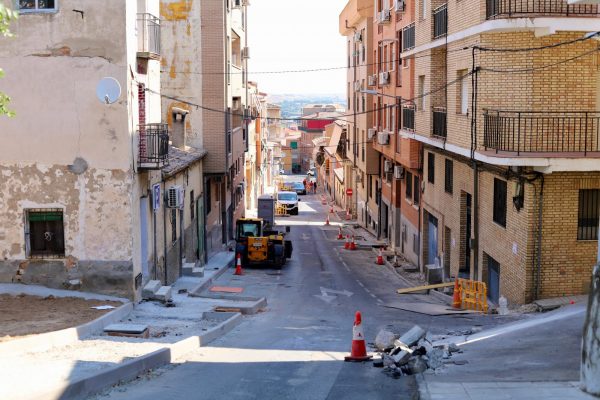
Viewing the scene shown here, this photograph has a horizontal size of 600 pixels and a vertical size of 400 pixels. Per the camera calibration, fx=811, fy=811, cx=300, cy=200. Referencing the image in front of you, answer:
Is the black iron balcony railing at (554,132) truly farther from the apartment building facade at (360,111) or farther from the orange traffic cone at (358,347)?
the apartment building facade at (360,111)

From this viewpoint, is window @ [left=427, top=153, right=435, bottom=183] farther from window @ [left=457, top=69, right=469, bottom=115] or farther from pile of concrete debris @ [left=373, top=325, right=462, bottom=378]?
pile of concrete debris @ [left=373, top=325, right=462, bottom=378]

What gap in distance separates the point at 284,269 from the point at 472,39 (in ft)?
45.1

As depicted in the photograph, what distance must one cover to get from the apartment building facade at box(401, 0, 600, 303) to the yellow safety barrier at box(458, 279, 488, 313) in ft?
1.70

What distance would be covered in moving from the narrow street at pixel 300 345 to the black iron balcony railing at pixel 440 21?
28.5 ft

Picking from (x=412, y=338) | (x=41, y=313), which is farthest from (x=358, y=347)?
(x=41, y=313)

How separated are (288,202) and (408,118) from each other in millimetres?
32744

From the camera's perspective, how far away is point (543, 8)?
62.4ft

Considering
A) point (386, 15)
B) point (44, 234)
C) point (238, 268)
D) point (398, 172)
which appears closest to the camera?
point (44, 234)

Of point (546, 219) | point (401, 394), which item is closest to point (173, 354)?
point (401, 394)

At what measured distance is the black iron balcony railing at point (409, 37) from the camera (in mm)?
32375

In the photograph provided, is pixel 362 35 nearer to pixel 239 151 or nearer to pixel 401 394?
pixel 239 151

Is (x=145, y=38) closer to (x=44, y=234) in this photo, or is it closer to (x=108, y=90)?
(x=108, y=90)

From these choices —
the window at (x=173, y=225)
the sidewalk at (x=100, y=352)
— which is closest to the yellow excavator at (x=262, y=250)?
the window at (x=173, y=225)

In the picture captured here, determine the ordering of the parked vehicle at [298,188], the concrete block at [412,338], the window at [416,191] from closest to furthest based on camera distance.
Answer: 1. the concrete block at [412,338]
2. the window at [416,191]
3. the parked vehicle at [298,188]
